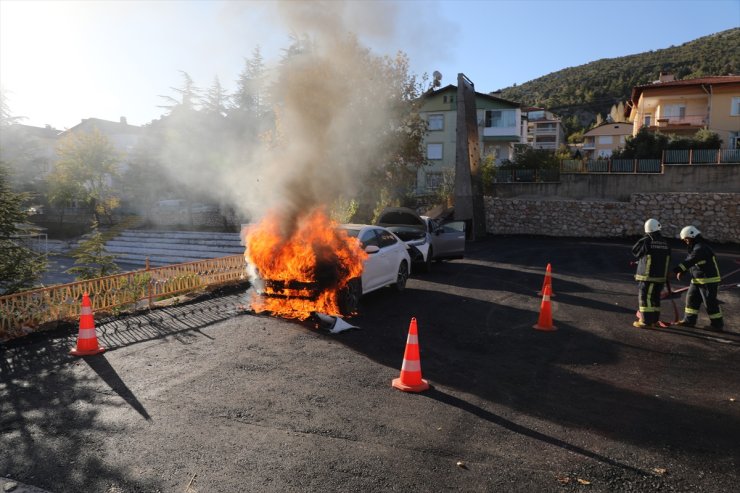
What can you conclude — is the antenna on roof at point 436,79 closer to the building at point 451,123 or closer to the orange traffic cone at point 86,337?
the building at point 451,123

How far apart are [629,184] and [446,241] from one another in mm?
16514

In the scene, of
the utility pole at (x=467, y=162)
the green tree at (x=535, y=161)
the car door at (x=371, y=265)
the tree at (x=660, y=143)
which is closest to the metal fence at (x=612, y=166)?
the green tree at (x=535, y=161)

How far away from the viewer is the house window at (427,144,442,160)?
43.8 meters

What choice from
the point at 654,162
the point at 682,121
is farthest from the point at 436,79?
the point at 682,121

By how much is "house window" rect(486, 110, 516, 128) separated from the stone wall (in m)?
17.8

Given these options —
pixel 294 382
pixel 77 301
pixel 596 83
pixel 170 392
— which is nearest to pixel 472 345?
pixel 294 382

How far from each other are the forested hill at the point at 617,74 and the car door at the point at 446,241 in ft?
239

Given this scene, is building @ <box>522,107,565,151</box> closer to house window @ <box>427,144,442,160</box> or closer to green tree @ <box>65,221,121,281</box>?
house window @ <box>427,144,442,160</box>

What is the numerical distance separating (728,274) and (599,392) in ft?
38.6

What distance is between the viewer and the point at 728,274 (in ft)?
46.8

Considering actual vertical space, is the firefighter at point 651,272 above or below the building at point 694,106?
below

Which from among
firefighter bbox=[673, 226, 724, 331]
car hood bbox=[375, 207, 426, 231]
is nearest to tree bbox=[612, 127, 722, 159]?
car hood bbox=[375, 207, 426, 231]

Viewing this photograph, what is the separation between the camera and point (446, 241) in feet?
50.1

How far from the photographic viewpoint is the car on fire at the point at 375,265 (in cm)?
872
